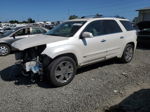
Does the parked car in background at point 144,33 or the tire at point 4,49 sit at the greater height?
the parked car in background at point 144,33

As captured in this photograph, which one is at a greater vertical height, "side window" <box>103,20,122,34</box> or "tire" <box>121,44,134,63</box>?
"side window" <box>103,20,122,34</box>

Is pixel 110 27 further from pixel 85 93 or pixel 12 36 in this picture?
pixel 12 36

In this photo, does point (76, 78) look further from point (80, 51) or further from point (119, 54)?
point (119, 54)

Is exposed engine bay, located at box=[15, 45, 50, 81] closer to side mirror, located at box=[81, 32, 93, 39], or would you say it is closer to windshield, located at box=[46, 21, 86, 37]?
windshield, located at box=[46, 21, 86, 37]

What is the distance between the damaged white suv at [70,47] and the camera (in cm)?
485

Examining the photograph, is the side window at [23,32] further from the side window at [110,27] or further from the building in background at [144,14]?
the building in background at [144,14]

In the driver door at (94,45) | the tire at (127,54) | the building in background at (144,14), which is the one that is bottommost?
the tire at (127,54)

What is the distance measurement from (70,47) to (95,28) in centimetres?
135

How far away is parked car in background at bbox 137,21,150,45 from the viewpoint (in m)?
10.6

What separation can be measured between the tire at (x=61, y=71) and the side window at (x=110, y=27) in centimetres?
190

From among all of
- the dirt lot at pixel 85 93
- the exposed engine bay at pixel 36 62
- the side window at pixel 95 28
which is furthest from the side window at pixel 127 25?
the exposed engine bay at pixel 36 62

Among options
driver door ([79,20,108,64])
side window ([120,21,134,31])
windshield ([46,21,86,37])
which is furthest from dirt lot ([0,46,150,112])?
side window ([120,21,134,31])

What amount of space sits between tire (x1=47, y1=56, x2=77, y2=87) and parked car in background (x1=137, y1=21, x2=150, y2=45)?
6.83 metres

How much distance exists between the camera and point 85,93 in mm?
4602
